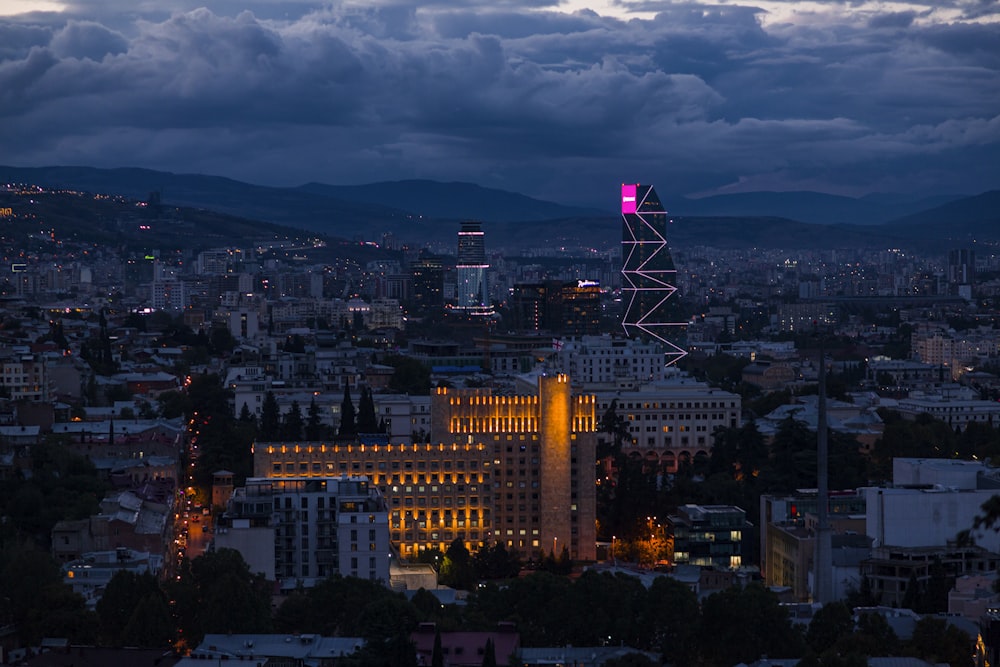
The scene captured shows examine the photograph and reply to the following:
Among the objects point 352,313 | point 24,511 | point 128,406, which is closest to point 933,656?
point 24,511

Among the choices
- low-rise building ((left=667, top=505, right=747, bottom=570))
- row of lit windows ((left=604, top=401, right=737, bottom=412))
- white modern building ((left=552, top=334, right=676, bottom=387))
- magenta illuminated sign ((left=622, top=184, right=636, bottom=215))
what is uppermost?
magenta illuminated sign ((left=622, top=184, right=636, bottom=215))

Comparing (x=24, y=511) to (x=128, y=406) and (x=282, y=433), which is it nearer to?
(x=282, y=433)

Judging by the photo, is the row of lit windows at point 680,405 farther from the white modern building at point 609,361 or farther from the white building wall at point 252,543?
the white building wall at point 252,543

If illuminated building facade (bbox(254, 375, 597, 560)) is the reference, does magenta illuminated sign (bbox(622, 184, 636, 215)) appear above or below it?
above

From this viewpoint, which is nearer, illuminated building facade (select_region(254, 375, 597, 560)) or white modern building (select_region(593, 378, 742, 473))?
illuminated building facade (select_region(254, 375, 597, 560))

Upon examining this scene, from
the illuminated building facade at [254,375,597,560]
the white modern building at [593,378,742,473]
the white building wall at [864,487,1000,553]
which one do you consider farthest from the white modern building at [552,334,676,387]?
A: the white building wall at [864,487,1000,553]

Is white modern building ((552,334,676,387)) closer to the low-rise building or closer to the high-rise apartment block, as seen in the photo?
Result: the low-rise building

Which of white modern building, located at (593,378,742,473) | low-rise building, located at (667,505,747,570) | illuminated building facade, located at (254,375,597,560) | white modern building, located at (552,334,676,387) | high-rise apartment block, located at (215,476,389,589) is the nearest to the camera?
high-rise apartment block, located at (215,476,389,589)

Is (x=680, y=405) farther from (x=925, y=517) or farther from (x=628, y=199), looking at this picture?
(x=628, y=199)
